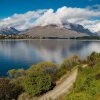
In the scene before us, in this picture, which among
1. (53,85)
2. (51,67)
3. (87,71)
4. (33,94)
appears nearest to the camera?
(87,71)

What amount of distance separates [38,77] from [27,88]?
275 cm

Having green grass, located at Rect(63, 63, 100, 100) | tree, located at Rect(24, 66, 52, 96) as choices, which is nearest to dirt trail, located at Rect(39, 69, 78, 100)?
tree, located at Rect(24, 66, 52, 96)

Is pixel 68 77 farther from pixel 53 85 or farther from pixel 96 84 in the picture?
pixel 96 84

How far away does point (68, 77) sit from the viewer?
50938mm

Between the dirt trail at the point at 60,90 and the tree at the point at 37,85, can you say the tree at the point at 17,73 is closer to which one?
the dirt trail at the point at 60,90

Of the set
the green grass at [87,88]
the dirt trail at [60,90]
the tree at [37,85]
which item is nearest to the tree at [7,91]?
the tree at [37,85]

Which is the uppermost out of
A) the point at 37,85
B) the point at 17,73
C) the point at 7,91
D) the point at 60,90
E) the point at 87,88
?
the point at 87,88

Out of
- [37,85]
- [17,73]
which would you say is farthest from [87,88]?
[17,73]

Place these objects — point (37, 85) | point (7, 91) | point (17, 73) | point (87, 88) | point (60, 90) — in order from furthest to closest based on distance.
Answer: point (17, 73) < point (7, 91) < point (37, 85) < point (60, 90) < point (87, 88)

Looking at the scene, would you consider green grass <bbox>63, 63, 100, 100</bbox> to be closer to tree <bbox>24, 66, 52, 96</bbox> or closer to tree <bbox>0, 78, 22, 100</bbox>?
tree <bbox>24, 66, 52, 96</bbox>

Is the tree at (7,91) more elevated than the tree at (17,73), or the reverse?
the tree at (7,91)

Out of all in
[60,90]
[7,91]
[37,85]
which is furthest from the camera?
[7,91]

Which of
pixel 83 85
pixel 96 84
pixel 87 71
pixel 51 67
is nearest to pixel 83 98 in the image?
pixel 96 84

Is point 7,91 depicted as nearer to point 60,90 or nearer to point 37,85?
point 37,85
